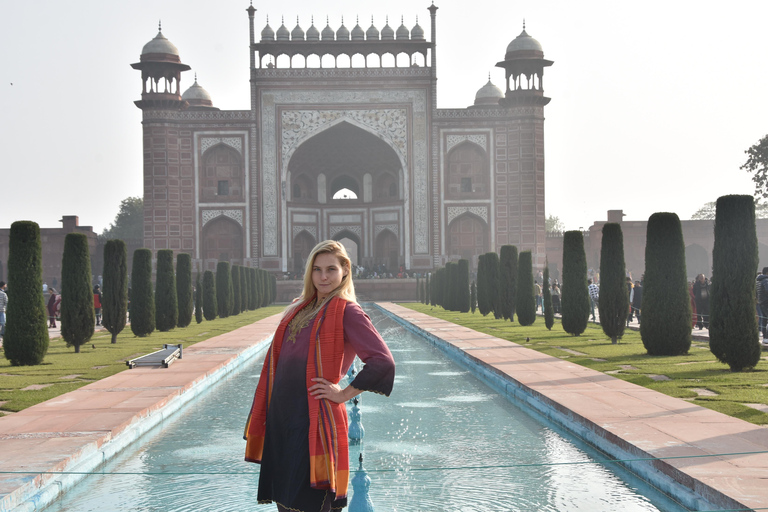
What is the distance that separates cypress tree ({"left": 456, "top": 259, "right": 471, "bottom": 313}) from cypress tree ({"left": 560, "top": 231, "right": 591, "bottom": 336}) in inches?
286

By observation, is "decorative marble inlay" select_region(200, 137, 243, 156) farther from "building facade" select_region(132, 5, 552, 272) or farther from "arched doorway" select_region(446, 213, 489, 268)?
"arched doorway" select_region(446, 213, 489, 268)

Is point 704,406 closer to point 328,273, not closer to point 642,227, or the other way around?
point 328,273

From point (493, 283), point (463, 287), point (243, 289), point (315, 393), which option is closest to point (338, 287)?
point (315, 393)

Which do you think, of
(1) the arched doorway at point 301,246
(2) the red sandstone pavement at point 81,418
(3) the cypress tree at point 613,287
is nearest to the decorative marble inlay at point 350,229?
(1) the arched doorway at point 301,246

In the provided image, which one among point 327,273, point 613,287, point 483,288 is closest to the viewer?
point 327,273

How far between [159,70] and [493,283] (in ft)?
53.5

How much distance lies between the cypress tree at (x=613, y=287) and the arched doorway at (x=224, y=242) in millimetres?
19664

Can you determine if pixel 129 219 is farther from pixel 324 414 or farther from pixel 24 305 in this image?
pixel 324 414

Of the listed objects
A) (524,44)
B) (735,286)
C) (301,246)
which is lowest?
(735,286)

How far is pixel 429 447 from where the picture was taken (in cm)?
410

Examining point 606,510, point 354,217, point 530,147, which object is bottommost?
point 606,510

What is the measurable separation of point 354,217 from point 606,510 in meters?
27.7

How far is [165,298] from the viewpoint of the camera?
12.2 metres

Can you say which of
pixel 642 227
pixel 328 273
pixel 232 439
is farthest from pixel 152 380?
pixel 642 227
